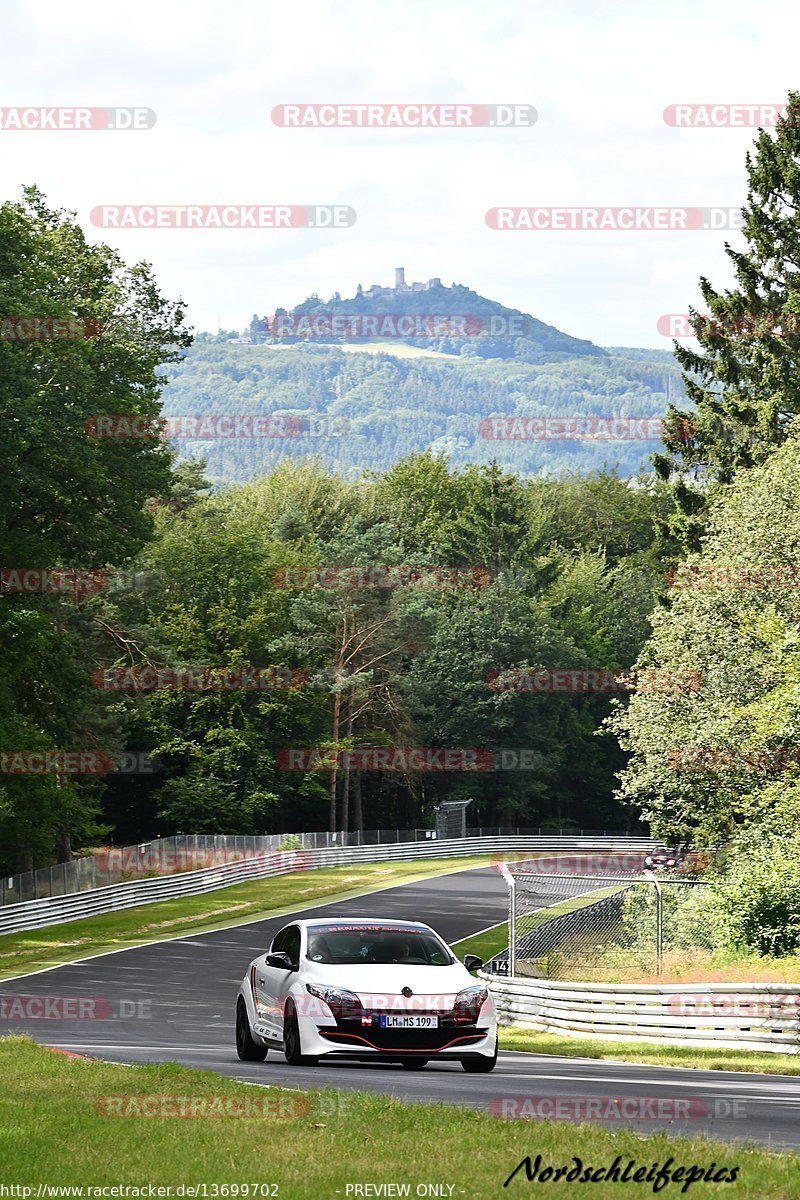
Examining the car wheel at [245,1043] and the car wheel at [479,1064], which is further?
the car wheel at [245,1043]

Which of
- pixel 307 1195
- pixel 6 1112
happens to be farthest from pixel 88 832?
pixel 307 1195

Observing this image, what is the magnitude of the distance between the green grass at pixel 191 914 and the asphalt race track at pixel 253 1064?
165 centimetres

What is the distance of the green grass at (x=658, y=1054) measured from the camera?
1836 centimetres

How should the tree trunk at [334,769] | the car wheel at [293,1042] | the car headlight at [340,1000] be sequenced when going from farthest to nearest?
the tree trunk at [334,769]
the car wheel at [293,1042]
the car headlight at [340,1000]

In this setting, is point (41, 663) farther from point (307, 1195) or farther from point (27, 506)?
point (307, 1195)

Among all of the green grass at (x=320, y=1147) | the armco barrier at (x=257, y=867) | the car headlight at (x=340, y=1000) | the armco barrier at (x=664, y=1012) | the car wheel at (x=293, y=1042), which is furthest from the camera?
the armco barrier at (x=257, y=867)

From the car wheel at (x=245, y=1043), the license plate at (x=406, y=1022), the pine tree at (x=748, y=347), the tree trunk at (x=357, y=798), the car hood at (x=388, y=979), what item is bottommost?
the tree trunk at (x=357, y=798)

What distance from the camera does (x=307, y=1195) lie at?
8125 mm

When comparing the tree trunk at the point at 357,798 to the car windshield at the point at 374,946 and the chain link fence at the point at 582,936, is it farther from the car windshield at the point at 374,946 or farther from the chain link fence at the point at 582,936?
the car windshield at the point at 374,946

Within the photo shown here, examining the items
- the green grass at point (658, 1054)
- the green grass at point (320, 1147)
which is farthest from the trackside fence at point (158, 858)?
the green grass at point (320, 1147)

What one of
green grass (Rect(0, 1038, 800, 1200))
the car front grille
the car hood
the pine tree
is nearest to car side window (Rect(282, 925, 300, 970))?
the car hood

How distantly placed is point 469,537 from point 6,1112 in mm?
96761

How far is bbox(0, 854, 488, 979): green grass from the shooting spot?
41000 millimetres

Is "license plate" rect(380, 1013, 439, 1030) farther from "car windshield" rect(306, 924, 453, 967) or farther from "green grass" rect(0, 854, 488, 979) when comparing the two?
"green grass" rect(0, 854, 488, 979)
